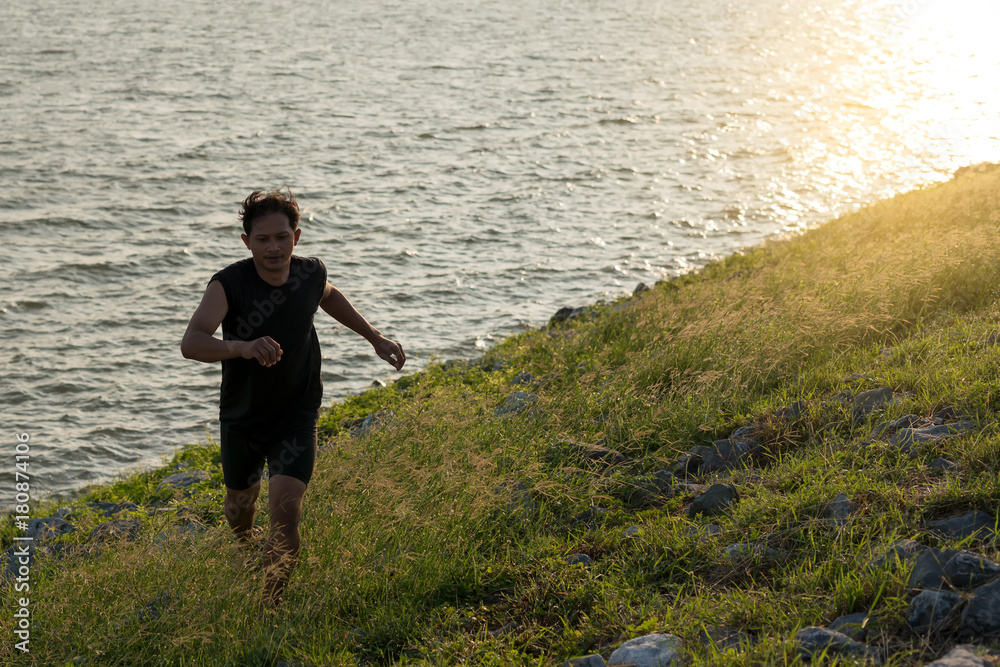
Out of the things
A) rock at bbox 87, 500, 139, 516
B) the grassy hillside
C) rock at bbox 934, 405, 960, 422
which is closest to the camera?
the grassy hillside

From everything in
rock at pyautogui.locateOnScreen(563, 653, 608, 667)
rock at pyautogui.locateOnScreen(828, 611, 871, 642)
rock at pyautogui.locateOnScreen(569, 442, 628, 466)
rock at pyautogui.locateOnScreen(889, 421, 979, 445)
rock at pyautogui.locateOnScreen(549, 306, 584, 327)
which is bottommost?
rock at pyautogui.locateOnScreen(549, 306, 584, 327)

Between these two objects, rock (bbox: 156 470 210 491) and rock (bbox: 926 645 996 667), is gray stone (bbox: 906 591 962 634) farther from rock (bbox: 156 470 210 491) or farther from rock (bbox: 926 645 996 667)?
rock (bbox: 156 470 210 491)

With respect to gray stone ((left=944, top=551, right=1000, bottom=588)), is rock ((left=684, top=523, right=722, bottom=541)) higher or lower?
lower

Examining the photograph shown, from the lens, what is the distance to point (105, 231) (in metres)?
17.9

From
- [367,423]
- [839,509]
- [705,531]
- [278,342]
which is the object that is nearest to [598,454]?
[705,531]

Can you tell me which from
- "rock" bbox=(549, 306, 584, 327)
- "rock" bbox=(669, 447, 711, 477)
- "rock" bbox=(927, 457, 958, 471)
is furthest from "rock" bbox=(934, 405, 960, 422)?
"rock" bbox=(549, 306, 584, 327)

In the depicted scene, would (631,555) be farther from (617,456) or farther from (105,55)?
(105,55)

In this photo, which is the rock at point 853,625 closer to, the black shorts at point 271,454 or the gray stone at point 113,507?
the black shorts at point 271,454

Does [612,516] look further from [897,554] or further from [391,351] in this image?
[897,554]

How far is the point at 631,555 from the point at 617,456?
54.7 inches

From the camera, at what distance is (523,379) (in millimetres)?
9930

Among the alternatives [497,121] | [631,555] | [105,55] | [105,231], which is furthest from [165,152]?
[631,555]

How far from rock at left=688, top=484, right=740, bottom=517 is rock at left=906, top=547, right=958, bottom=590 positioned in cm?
139

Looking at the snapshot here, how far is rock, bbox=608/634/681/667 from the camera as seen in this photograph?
433cm
